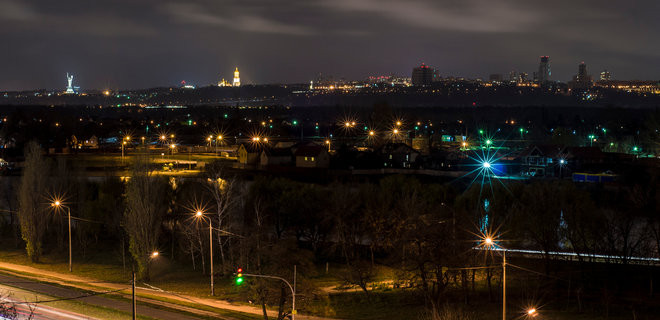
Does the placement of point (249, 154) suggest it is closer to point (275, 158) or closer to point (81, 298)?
point (275, 158)

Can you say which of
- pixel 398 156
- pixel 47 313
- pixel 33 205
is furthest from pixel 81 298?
pixel 398 156

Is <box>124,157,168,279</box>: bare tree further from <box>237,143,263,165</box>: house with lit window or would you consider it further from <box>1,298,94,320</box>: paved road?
<box>237,143,263,165</box>: house with lit window

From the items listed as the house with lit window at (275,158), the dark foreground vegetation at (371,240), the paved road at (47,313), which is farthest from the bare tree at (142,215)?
the house with lit window at (275,158)

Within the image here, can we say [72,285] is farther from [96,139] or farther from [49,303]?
[96,139]

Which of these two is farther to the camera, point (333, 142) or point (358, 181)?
point (333, 142)

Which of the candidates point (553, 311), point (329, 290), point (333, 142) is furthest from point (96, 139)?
point (553, 311)
